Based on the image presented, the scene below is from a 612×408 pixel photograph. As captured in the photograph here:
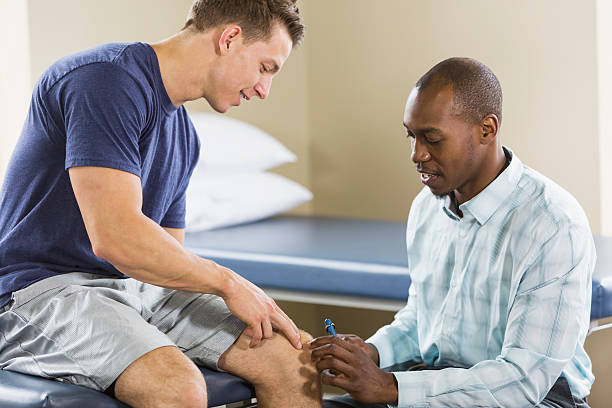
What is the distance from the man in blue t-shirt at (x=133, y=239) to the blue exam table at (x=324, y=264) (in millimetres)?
156

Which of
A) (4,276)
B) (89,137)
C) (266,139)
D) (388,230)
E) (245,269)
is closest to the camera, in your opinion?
(89,137)

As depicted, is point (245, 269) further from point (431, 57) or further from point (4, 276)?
point (431, 57)

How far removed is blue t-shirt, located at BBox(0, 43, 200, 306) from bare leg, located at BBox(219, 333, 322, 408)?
0.35m

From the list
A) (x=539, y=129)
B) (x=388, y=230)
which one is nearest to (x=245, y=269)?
(x=388, y=230)

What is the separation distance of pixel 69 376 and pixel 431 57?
8.06ft

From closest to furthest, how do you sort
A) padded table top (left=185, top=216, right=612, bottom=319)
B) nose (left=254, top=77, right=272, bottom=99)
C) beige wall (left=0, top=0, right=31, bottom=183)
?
nose (left=254, top=77, right=272, bottom=99) < padded table top (left=185, top=216, right=612, bottom=319) < beige wall (left=0, top=0, right=31, bottom=183)

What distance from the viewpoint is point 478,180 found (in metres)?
1.76

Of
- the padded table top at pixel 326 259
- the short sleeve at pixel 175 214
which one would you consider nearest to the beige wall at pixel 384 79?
the padded table top at pixel 326 259

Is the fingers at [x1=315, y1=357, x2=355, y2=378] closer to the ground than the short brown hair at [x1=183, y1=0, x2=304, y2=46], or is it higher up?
closer to the ground

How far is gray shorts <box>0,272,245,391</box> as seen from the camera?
1.57 m

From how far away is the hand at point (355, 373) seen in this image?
64.4 inches

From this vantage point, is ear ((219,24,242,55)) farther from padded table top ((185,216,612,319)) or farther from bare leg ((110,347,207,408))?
padded table top ((185,216,612,319))

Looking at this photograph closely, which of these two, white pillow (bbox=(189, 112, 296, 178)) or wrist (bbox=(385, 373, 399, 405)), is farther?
white pillow (bbox=(189, 112, 296, 178))

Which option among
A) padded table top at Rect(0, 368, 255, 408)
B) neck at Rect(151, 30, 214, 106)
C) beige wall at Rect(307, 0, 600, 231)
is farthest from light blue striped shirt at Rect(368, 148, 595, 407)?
beige wall at Rect(307, 0, 600, 231)
